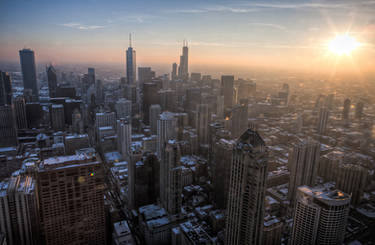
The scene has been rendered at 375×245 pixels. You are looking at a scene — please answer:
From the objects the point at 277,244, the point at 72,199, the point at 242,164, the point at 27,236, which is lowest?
the point at 277,244

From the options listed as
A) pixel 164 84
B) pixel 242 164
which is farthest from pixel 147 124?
pixel 242 164

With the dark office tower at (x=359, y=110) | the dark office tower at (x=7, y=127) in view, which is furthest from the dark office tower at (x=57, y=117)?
the dark office tower at (x=359, y=110)

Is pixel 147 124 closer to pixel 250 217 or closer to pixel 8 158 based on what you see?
pixel 8 158

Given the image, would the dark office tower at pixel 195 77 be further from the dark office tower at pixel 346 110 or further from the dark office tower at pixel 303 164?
the dark office tower at pixel 303 164

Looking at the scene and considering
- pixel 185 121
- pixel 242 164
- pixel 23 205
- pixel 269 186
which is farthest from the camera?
pixel 185 121

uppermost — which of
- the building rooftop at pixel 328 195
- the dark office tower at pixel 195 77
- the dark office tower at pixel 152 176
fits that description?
the dark office tower at pixel 195 77

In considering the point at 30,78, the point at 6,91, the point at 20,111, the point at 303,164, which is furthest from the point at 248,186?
the point at 30,78

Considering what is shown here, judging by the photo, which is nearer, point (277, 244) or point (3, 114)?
point (277, 244)

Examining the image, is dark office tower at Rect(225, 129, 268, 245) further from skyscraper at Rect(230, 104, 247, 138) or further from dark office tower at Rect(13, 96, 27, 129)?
dark office tower at Rect(13, 96, 27, 129)
